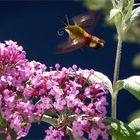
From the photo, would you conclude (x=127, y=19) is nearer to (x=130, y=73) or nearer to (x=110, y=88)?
(x=110, y=88)

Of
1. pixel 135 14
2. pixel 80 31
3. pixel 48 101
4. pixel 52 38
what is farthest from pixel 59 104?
pixel 52 38

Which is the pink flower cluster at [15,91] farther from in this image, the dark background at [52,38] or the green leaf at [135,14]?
the dark background at [52,38]

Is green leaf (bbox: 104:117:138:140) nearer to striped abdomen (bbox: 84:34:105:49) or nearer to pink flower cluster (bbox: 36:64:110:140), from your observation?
pink flower cluster (bbox: 36:64:110:140)

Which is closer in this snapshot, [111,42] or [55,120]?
[55,120]

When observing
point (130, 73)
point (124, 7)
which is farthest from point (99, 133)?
point (130, 73)

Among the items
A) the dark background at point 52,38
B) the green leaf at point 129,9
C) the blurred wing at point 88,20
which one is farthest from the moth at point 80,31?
the dark background at point 52,38

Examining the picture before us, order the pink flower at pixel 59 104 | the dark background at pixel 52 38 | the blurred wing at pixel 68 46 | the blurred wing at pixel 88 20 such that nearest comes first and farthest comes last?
1. the pink flower at pixel 59 104
2. the blurred wing at pixel 68 46
3. the blurred wing at pixel 88 20
4. the dark background at pixel 52 38

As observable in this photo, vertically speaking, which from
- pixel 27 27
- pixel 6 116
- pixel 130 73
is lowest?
pixel 130 73
